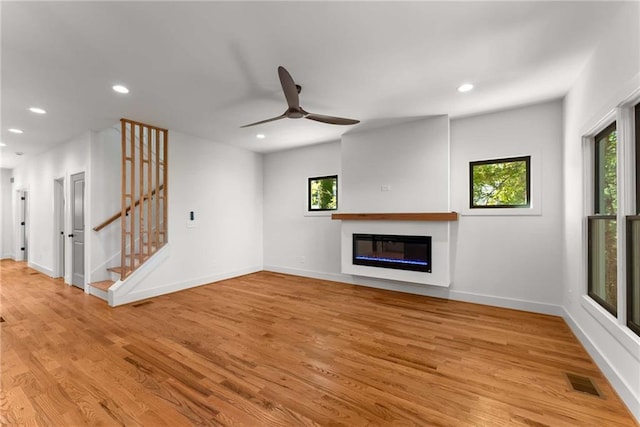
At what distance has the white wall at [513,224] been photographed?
354cm

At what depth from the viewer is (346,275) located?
529cm

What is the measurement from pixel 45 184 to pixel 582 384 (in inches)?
362

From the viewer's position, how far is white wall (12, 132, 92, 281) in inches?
198

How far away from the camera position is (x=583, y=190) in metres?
2.74

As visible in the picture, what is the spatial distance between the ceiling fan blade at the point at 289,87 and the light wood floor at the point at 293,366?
2.44 meters

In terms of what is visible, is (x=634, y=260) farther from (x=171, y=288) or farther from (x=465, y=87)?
(x=171, y=288)

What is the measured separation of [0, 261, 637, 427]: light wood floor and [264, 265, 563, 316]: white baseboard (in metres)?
0.23

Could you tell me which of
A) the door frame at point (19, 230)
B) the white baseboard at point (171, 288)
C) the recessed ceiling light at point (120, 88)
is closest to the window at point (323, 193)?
the white baseboard at point (171, 288)

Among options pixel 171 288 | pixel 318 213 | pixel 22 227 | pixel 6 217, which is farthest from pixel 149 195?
pixel 6 217

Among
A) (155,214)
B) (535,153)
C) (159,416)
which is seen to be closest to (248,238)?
(155,214)

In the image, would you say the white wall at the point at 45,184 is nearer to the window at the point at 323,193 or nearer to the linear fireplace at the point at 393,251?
the window at the point at 323,193

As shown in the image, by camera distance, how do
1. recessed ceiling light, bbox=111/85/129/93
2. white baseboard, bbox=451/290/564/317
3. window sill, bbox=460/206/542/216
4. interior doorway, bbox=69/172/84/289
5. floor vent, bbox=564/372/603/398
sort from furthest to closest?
interior doorway, bbox=69/172/84/289 < window sill, bbox=460/206/542/216 < white baseboard, bbox=451/290/564/317 < recessed ceiling light, bbox=111/85/129/93 < floor vent, bbox=564/372/603/398

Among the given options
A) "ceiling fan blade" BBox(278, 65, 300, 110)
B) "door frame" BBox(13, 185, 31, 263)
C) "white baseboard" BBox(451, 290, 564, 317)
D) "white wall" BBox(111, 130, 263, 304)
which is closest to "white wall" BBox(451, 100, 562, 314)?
"white baseboard" BBox(451, 290, 564, 317)

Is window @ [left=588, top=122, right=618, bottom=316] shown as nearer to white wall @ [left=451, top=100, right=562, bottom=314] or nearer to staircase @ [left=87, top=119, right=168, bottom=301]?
white wall @ [left=451, top=100, right=562, bottom=314]
